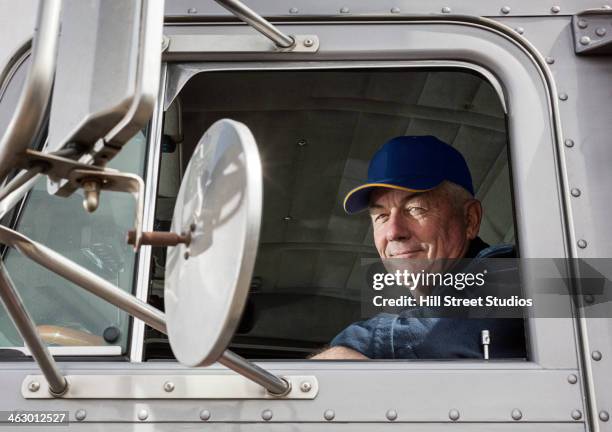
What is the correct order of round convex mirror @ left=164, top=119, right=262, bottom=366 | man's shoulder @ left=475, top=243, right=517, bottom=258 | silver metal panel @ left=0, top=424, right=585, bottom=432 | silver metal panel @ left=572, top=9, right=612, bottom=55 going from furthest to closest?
man's shoulder @ left=475, top=243, right=517, bottom=258 → silver metal panel @ left=572, top=9, right=612, bottom=55 → silver metal panel @ left=0, top=424, right=585, bottom=432 → round convex mirror @ left=164, top=119, right=262, bottom=366

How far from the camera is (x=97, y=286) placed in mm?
1169

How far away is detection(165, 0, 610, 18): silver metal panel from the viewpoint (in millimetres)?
1657

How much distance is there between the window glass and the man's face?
2.76ft

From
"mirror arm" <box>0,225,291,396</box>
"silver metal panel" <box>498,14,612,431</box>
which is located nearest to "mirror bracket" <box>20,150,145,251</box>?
"mirror arm" <box>0,225,291,396</box>

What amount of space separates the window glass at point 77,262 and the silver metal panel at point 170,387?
97 mm

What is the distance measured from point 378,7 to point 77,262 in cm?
77

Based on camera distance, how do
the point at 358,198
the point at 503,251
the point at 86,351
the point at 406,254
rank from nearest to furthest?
the point at 86,351
the point at 503,251
the point at 406,254
the point at 358,198

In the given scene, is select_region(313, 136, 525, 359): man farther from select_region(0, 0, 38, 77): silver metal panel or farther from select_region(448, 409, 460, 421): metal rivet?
select_region(0, 0, 38, 77): silver metal panel

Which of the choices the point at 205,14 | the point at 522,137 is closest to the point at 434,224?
the point at 522,137

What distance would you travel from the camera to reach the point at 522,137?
62.1 inches

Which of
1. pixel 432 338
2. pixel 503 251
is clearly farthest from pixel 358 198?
pixel 432 338

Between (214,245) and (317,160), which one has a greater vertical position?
(317,160)

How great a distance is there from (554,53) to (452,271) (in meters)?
0.73

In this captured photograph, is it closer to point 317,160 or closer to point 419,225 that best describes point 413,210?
point 419,225
